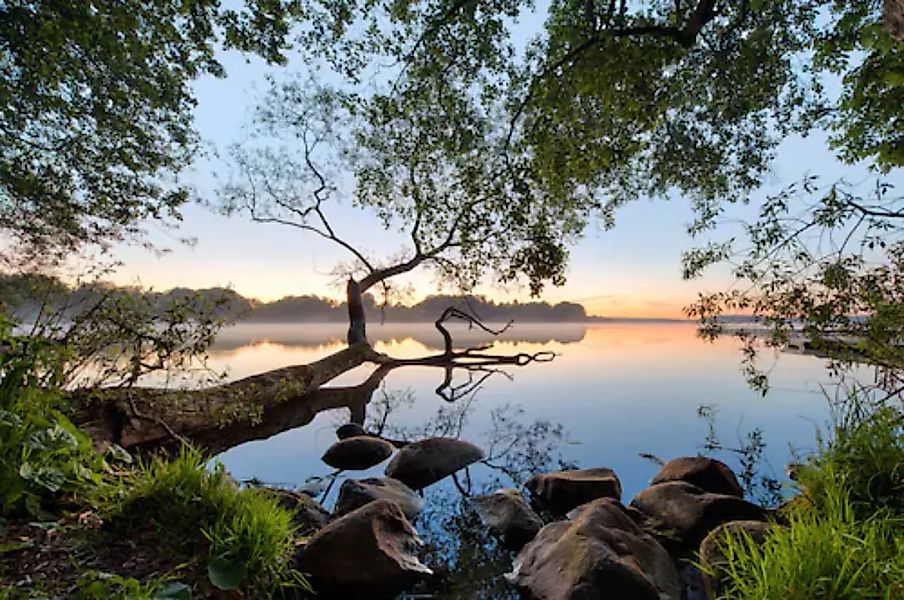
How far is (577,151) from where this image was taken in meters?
5.15

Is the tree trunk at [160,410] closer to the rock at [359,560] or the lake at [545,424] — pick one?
the lake at [545,424]

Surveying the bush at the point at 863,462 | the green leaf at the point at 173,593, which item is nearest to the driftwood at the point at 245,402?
the green leaf at the point at 173,593

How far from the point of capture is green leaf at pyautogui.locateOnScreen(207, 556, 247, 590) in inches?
74.4

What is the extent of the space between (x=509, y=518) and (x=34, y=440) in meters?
3.36

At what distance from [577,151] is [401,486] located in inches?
168

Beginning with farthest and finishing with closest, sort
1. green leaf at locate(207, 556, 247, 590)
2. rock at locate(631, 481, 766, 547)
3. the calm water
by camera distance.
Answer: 1. the calm water
2. rock at locate(631, 481, 766, 547)
3. green leaf at locate(207, 556, 247, 590)

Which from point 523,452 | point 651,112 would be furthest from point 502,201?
point 523,452

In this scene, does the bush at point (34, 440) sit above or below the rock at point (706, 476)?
above

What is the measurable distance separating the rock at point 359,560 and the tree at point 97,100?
4450 millimetres

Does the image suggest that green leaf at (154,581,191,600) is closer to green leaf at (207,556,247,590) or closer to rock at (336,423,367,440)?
green leaf at (207,556,247,590)

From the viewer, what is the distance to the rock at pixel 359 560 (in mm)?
2682

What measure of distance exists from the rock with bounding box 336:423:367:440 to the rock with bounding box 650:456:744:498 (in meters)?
4.38

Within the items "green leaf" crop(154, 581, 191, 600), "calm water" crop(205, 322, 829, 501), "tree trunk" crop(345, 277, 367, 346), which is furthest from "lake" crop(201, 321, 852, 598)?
"green leaf" crop(154, 581, 191, 600)

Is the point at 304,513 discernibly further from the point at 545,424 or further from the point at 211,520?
the point at 545,424
